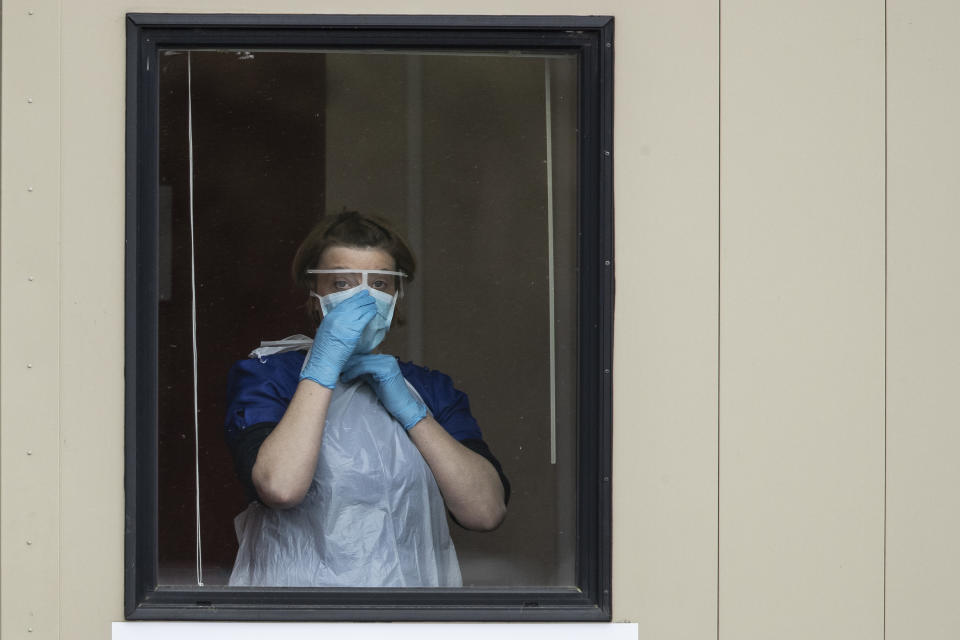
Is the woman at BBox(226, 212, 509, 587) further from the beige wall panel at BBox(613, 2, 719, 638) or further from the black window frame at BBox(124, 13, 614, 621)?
the beige wall panel at BBox(613, 2, 719, 638)

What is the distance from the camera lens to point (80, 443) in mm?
1843

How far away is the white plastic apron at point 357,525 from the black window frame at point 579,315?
4cm

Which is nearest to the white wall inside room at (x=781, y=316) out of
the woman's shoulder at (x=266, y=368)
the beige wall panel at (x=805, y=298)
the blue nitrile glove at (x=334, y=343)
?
the beige wall panel at (x=805, y=298)

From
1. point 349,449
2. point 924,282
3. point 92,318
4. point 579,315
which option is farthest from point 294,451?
point 924,282

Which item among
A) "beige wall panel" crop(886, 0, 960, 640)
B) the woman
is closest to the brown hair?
the woman

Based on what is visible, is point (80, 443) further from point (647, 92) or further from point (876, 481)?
point (876, 481)

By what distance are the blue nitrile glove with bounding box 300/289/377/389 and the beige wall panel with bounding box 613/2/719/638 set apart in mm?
447

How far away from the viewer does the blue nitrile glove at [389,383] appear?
192 cm

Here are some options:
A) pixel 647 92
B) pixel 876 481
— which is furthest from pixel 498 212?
pixel 876 481

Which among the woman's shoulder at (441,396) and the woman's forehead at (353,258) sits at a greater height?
the woman's forehead at (353,258)

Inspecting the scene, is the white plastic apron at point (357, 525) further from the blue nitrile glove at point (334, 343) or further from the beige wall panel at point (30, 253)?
the beige wall panel at point (30, 253)

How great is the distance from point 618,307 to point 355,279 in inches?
18.4

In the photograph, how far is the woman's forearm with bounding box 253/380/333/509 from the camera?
6.03ft

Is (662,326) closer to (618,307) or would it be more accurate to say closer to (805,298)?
(618,307)
